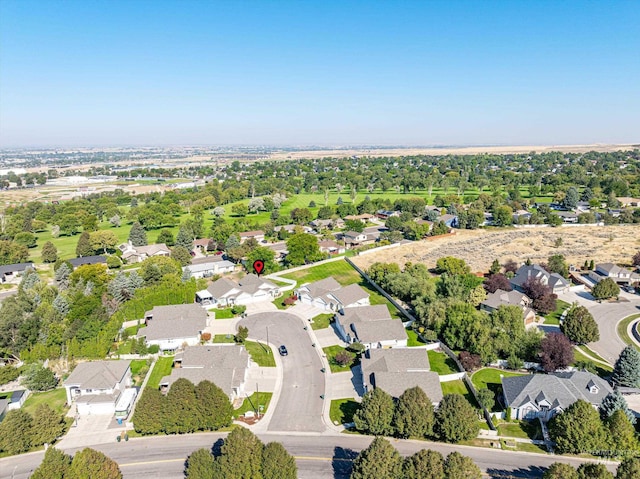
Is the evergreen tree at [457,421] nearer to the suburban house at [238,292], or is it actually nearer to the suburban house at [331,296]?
the suburban house at [331,296]

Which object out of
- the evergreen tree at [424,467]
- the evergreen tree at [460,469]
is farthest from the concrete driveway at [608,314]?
the evergreen tree at [424,467]

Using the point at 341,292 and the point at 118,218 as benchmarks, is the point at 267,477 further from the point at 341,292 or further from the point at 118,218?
the point at 118,218

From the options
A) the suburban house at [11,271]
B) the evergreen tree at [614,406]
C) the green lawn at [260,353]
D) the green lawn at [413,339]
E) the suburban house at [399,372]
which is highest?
the evergreen tree at [614,406]

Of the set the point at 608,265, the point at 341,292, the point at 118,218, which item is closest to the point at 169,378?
the point at 341,292

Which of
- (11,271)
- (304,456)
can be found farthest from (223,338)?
(11,271)

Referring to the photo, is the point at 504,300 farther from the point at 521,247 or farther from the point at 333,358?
the point at 521,247

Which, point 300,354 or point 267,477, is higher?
point 267,477
